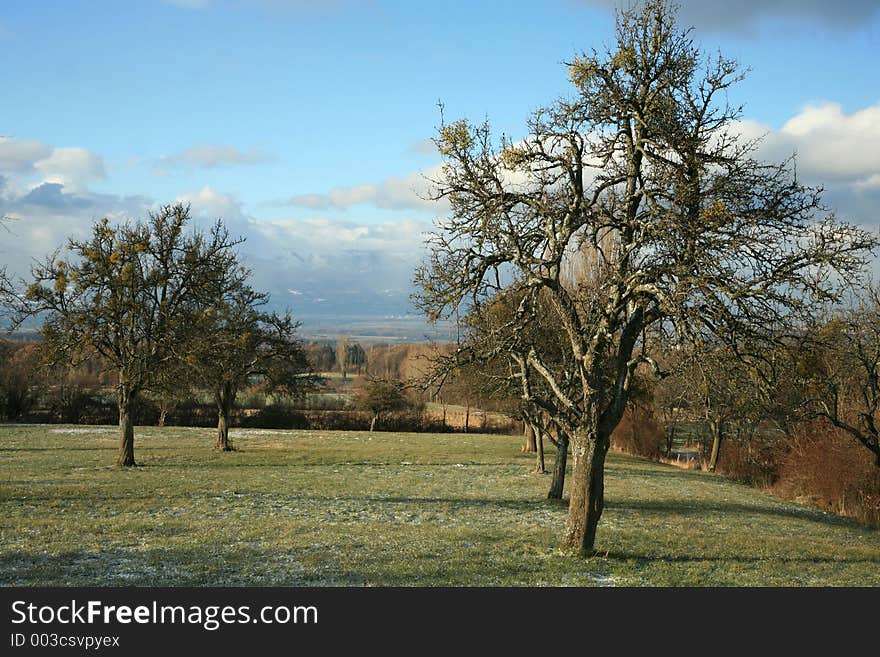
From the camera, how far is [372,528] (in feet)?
55.7

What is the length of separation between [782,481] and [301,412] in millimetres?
41818

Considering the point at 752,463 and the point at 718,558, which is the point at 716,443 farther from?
the point at 718,558

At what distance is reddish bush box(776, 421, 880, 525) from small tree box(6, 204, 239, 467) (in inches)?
1129

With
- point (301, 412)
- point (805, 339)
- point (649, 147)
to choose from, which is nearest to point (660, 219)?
point (649, 147)

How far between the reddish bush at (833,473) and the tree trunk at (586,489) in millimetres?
19969

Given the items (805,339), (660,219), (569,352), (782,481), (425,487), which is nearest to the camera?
(805,339)

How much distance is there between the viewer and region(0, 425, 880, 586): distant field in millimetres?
11961

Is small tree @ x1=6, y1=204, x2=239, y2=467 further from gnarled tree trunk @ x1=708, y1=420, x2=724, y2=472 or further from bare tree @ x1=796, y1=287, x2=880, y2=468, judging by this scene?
gnarled tree trunk @ x1=708, y1=420, x2=724, y2=472

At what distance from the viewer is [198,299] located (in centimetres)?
3012

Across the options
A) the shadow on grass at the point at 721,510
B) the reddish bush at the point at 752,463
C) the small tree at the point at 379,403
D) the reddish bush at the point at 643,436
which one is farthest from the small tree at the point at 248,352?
the reddish bush at the point at 752,463

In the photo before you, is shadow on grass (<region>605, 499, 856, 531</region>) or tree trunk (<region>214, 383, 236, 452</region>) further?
tree trunk (<region>214, 383, 236, 452</region>)

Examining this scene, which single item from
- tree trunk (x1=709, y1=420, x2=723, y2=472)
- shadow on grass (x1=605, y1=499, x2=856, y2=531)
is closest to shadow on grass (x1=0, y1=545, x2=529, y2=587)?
shadow on grass (x1=605, y1=499, x2=856, y2=531)

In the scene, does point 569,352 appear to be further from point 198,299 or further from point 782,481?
point 782,481
